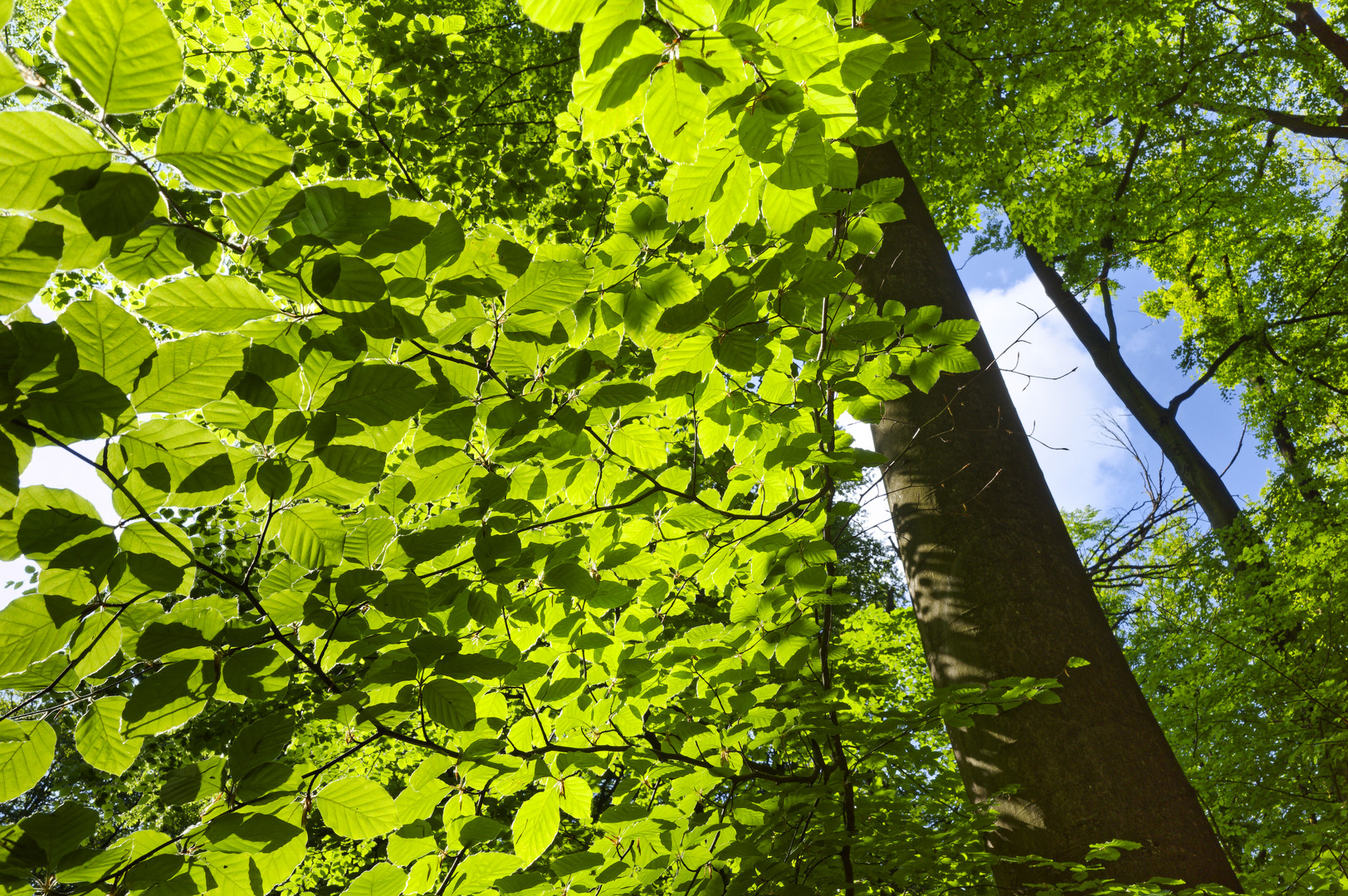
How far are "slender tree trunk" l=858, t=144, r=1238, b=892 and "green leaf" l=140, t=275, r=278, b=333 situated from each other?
→ 1.72 meters

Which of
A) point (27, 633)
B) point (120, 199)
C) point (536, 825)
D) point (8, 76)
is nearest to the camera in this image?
point (8, 76)

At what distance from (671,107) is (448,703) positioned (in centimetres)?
115

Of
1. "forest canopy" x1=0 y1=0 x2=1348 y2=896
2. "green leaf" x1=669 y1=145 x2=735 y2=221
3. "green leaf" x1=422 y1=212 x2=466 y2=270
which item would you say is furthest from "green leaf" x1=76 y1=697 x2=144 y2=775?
"green leaf" x1=669 y1=145 x2=735 y2=221

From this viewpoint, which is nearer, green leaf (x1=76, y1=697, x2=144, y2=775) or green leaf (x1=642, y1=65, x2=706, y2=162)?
green leaf (x1=642, y1=65, x2=706, y2=162)

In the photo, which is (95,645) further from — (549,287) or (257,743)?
(549,287)

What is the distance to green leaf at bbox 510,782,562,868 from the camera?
170cm

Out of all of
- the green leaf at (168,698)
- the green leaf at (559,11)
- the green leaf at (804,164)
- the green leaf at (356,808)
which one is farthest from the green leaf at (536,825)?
the green leaf at (559,11)

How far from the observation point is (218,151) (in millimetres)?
823

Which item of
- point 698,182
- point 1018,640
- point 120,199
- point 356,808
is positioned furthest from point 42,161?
point 1018,640

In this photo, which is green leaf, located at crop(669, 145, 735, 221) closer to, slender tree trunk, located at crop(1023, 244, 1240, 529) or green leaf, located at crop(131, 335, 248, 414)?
green leaf, located at crop(131, 335, 248, 414)

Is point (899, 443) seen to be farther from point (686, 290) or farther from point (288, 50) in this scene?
point (288, 50)

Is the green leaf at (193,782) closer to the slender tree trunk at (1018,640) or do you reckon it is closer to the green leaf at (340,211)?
the green leaf at (340,211)

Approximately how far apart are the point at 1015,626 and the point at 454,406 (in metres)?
2.02

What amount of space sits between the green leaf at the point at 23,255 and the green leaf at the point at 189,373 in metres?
0.17
